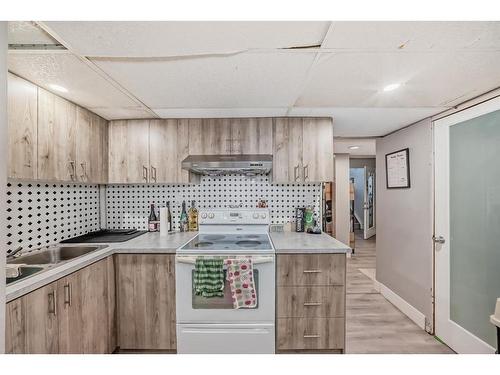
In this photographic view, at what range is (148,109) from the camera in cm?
223

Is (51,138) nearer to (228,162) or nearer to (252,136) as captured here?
(228,162)

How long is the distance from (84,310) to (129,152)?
1415 mm

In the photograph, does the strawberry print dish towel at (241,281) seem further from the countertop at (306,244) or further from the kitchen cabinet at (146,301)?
the kitchen cabinet at (146,301)

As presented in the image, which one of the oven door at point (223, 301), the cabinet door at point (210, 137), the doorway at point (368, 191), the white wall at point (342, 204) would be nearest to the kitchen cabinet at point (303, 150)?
the cabinet door at point (210, 137)

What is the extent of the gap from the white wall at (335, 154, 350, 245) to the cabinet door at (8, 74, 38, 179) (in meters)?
5.04

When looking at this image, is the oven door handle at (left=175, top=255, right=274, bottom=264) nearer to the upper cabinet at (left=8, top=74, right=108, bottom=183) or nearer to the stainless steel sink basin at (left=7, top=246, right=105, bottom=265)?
the stainless steel sink basin at (left=7, top=246, right=105, bottom=265)

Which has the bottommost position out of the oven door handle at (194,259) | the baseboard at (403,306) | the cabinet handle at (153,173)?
the baseboard at (403,306)

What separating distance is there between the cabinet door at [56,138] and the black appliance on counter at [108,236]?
0.58 metres

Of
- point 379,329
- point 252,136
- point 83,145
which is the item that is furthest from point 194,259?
point 379,329

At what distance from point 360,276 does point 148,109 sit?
3916mm

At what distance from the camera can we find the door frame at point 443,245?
84.6 inches

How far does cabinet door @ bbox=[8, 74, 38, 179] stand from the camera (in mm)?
1479

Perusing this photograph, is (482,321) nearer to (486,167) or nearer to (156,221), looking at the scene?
(486,167)

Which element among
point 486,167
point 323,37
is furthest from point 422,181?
point 323,37
